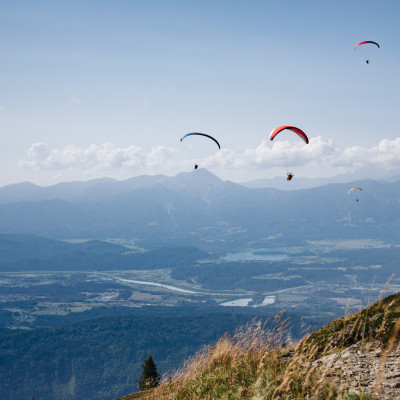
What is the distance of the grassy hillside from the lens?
17.8ft

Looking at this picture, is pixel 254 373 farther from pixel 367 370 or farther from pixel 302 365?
pixel 367 370

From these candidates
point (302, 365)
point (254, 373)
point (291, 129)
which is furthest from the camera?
point (291, 129)

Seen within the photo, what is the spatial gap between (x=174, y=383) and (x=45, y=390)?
740 ft

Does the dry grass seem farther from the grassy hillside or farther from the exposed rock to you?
→ the exposed rock

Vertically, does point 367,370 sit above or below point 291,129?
below

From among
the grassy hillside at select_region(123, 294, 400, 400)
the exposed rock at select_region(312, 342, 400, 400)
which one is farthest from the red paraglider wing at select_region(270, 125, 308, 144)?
the exposed rock at select_region(312, 342, 400, 400)

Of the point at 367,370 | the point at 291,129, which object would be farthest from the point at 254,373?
the point at 291,129

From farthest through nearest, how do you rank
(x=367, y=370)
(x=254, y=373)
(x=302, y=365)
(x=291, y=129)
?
1. (x=291, y=129)
2. (x=254, y=373)
3. (x=302, y=365)
4. (x=367, y=370)

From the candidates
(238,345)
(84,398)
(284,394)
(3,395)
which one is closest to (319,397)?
(284,394)

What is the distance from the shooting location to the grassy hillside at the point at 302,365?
543 centimetres

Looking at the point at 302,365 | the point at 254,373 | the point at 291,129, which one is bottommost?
the point at 254,373

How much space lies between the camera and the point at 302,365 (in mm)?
6578

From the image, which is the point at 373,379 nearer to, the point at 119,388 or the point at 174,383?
the point at 174,383

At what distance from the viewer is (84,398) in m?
187
